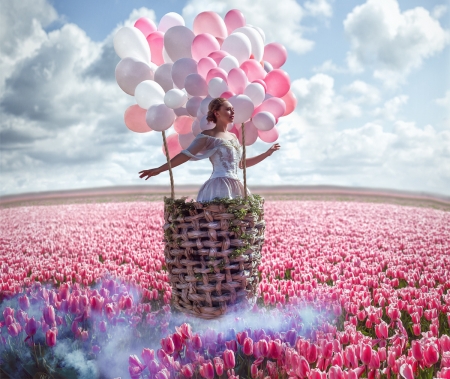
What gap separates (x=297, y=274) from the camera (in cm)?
514

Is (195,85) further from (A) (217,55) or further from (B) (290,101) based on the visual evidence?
(B) (290,101)

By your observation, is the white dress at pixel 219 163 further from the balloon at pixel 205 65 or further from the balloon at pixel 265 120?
the balloon at pixel 205 65

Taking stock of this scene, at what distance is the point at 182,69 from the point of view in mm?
4059

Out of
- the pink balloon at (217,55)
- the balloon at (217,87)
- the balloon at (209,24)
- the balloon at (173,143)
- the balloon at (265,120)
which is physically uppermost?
the balloon at (209,24)

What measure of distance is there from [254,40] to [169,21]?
101 cm

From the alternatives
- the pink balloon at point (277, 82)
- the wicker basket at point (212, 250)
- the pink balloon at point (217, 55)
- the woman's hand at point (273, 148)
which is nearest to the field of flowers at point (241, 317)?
the wicker basket at point (212, 250)

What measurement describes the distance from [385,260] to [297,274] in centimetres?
155

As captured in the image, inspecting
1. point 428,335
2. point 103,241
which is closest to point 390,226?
point 103,241

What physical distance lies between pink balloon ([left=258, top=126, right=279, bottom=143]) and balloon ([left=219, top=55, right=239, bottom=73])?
0.80m

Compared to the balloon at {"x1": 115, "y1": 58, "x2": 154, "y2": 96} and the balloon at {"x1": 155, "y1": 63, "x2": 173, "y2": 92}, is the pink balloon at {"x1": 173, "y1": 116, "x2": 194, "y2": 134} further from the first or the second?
the balloon at {"x1": 115, "y1": 58, "x2": 154, "y2": 96}

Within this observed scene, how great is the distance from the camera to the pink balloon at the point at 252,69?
163 inches

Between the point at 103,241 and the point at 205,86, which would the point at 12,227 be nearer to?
the point at 103,241

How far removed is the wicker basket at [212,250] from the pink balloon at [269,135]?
3.18 feet

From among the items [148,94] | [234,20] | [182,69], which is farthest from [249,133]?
[234,20]
